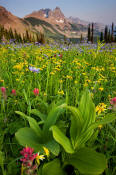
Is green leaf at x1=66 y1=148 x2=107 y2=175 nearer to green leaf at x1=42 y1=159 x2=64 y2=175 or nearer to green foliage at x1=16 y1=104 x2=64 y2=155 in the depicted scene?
green leaf at x1=42 y1=159 x2=64 y2=175

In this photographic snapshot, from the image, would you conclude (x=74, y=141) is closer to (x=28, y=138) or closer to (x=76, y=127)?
(x=76, y=127)

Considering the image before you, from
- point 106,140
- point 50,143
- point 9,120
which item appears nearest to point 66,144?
point 50,143

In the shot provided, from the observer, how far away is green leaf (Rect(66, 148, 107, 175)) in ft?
2.52

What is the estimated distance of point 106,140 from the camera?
41.9 inches

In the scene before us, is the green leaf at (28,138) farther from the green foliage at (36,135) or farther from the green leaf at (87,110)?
the green leaf at (87,110)

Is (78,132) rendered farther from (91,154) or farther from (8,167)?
(8,167)

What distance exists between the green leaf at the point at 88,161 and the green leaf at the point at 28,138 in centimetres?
24

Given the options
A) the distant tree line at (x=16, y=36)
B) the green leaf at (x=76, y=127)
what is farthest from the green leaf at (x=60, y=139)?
the distant tree line at (x=16, y=36)

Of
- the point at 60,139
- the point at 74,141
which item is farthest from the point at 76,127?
the point at 60,139

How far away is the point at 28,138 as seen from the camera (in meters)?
0.98

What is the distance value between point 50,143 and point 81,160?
23 centimetres

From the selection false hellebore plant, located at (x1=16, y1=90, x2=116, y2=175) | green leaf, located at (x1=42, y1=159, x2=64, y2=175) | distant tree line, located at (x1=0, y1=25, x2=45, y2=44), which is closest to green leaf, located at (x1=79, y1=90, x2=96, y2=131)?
false hellebore plant, located at (x1=16, y1=90, x2=116, y2=175)

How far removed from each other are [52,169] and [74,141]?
24 cm

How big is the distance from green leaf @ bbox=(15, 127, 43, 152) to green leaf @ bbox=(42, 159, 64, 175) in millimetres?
109
